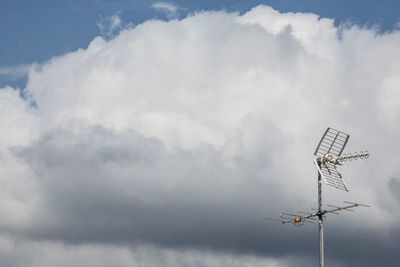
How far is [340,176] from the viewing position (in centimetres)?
11044

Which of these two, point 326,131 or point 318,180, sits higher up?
point 326,131

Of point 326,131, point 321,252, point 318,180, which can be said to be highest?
point 326,131

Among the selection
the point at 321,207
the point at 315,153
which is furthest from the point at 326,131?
the point at 321,207

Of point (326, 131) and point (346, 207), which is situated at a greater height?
point (326, 131)

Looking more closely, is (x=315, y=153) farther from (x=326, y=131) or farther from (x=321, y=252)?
(x=321, y=252)

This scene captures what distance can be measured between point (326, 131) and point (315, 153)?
3422 mm

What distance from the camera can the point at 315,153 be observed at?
113125 mm

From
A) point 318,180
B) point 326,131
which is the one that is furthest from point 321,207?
point 326,131

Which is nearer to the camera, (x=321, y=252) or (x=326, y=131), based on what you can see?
(x=321, y=252)

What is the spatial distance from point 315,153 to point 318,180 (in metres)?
4.44

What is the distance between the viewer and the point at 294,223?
369 feet

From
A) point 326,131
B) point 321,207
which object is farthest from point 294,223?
point 326,131

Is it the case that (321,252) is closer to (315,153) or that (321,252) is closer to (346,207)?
(346,207)

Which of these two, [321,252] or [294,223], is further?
[294,223]
